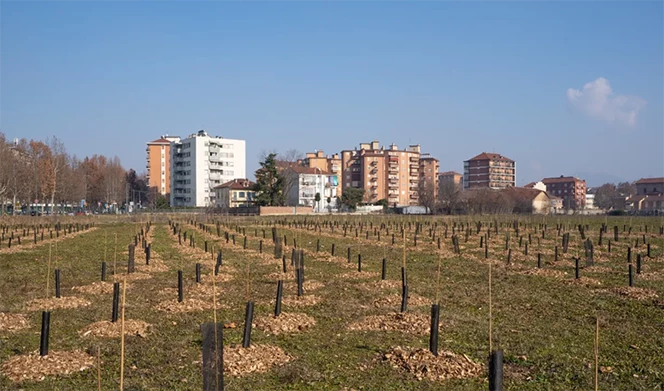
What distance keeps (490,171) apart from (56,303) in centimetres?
14051

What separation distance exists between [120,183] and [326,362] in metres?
103

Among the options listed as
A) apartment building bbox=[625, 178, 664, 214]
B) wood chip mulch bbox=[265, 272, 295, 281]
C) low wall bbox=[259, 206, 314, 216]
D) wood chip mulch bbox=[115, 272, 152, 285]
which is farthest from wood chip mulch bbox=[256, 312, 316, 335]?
apartment building bbox=[625, 178, 664, 214]

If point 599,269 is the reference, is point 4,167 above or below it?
above

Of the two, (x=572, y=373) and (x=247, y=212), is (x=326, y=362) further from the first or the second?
(x=247, y=212)

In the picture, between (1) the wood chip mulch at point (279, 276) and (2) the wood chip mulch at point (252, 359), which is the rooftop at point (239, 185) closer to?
(1) the wood chip mulch at point (279, 276)

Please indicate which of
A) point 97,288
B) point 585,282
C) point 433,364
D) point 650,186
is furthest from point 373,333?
point 650,186

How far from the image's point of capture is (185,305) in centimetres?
1215

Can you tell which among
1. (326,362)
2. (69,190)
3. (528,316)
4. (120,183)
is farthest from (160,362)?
(120,183)

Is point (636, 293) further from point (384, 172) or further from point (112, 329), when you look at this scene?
point (384, 172)

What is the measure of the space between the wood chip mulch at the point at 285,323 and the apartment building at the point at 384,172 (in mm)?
110480

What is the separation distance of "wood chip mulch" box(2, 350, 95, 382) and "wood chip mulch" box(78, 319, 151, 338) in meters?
1.35

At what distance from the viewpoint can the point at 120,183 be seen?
4080 inches

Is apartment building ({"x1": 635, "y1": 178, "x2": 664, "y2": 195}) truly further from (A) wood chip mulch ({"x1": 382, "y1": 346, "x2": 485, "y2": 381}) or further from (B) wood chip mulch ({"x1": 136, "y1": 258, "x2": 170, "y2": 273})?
(A) wood chip mulch ({"x1": 382, "y1": 346, "x2": 485, "y2": 381})

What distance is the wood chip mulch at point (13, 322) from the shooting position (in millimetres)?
10086
